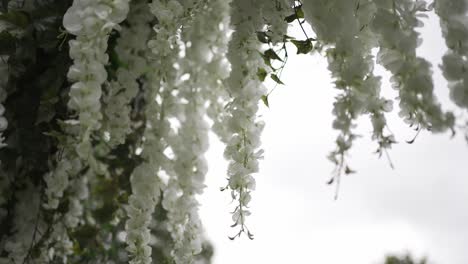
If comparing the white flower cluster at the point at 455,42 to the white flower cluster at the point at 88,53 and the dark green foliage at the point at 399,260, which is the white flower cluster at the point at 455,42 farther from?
the dark green foliage at the point at 399,260

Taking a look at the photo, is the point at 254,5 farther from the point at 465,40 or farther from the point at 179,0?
the point at 465,40

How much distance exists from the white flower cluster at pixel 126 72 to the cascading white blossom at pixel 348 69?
0.39m

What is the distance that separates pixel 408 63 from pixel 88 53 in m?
0.38

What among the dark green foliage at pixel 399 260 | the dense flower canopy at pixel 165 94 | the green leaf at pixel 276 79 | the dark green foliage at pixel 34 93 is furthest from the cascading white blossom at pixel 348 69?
the dark green foliage at pixel 399 260

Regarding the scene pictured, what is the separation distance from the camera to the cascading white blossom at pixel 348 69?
0.68 metres

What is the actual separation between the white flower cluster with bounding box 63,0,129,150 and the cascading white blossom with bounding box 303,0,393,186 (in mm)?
256

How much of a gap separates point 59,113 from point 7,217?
0.68 feet

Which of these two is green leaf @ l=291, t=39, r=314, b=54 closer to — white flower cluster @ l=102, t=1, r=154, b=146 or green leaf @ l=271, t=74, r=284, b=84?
green leaf @ l=271, t=74, r=284, b=84

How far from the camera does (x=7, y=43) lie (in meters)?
0.79

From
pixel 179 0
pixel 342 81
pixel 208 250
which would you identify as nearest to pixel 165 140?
pixel 179 0

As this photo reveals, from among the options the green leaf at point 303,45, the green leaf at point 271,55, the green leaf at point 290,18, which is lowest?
the green leaf at point 271,55

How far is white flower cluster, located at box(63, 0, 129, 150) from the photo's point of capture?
64 cm

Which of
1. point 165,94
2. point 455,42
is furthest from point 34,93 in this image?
point 455,42

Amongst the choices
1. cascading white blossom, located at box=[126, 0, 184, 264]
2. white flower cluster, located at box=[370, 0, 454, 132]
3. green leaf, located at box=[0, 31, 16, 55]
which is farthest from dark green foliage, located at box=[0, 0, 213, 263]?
white flower cluster, located at box=[370, 0, 454, 132]
